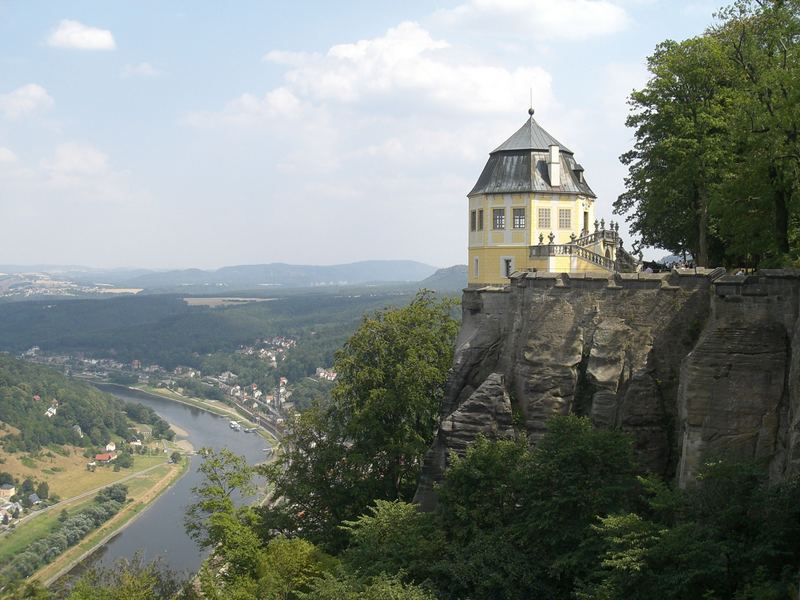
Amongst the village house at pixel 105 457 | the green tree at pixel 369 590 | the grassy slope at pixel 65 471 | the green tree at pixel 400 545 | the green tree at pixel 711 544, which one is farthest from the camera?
the village house at pixel 105 457

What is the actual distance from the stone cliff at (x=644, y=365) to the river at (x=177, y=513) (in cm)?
1796

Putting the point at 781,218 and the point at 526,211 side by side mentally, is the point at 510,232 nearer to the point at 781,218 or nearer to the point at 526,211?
the point at 526,211

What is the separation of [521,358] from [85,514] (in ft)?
253

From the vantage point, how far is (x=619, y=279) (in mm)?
25766

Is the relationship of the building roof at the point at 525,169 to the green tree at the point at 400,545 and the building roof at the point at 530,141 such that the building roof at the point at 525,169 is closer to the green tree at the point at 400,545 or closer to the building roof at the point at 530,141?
the building roof at the point at 530,141

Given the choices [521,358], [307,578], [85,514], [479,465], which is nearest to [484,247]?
[521,358]

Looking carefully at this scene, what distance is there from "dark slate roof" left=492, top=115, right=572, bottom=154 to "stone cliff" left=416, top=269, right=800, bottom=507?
7.72 metres

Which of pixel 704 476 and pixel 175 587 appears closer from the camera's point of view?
pixel 704 476

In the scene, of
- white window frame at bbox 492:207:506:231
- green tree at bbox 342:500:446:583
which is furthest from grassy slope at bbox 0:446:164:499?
green tree at bbox 342:500:446:583

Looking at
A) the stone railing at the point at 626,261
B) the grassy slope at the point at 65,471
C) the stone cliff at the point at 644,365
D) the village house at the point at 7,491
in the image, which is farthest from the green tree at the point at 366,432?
the grassy slope at the point at 65,471

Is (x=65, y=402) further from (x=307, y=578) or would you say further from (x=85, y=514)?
(x=307, y=578)

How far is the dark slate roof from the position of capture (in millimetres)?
35781

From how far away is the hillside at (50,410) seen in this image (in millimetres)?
129625

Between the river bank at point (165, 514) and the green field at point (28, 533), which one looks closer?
the river bank at point (165, 514)
